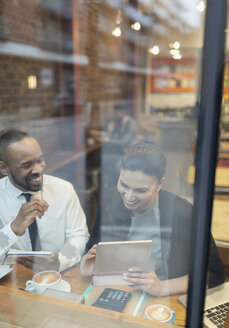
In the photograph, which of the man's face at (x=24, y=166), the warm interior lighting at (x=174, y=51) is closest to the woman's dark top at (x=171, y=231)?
the man's face at (x=24, y=166)

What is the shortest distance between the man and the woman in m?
0.12

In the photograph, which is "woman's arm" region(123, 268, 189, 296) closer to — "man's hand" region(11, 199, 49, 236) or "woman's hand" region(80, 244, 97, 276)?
"woman's hand" region(80, 244, 97, 276)

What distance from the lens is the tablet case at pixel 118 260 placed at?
2.77 ft

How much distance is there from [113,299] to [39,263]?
28 cm

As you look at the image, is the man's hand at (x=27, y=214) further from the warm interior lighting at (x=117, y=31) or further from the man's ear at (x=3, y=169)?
the warm interior lighting at (x=117, y=31)

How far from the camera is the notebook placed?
2.90 feet

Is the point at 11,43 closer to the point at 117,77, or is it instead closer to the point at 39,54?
the point at 39,54

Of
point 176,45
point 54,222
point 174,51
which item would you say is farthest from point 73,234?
point 174,51

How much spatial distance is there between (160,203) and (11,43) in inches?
87.9

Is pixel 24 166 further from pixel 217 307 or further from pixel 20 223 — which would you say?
pixel 217 307

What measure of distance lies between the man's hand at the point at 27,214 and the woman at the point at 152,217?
0.20 m

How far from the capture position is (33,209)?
2.98 feet

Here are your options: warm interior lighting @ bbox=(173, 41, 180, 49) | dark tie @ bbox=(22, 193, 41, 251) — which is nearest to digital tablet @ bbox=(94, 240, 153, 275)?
dark tie @ bbox=(22, 193, 41, 251)

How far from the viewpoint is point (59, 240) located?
996 millimetres
